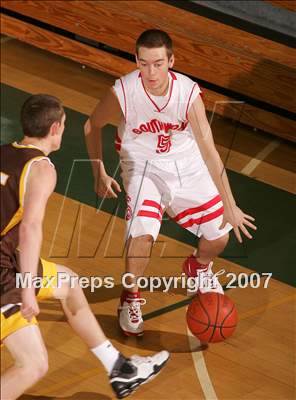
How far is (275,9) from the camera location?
9859 mm

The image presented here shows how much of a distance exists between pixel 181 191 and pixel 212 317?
3.29 feet

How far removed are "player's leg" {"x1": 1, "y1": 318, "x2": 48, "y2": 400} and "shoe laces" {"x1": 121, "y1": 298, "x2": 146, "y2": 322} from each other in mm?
1186

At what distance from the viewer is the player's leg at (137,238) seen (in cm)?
657

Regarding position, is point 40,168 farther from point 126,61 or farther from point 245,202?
point 126,61

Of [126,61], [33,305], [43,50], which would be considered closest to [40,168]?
[33,305]

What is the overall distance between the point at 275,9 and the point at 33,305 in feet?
17.8

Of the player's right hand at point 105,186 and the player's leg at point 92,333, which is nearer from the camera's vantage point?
the player's leg at point 92,333

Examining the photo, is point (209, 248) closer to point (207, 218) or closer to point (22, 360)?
point (207, 218)

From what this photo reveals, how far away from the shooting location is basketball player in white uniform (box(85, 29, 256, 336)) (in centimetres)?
658

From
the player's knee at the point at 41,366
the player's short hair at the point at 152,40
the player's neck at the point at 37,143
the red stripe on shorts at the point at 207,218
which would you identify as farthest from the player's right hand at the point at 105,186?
the player's knee at the point at 41,366

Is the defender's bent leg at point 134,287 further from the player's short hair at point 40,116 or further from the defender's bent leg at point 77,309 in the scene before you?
the player's short hair at point 40,116

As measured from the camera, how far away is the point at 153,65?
6453 millimetres

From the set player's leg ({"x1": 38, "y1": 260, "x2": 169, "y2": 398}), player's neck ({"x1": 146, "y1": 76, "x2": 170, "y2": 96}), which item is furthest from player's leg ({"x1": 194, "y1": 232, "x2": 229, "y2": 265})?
player's leg ({"x1": 38, "y1": 260, "x2": 169, "y2": 398})

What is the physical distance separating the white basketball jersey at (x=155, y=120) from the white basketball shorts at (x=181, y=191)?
8cm
